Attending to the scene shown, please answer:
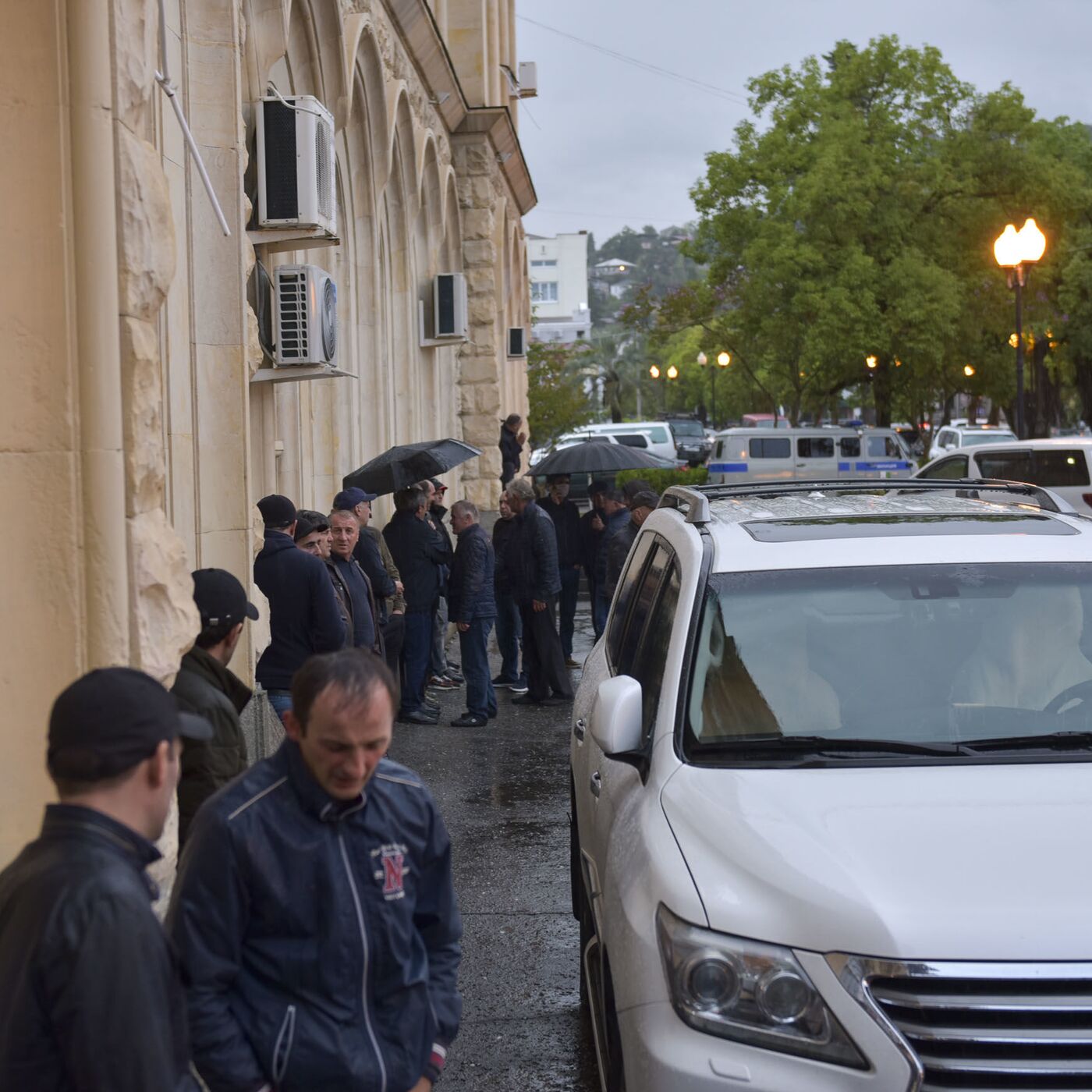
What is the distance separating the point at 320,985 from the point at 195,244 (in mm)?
6344

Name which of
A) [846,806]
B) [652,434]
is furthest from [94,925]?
[652,434]

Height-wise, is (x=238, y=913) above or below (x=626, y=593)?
below

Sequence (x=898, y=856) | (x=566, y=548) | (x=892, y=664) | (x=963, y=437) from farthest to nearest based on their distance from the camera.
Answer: (x=963, y=437) → (x=566, y=548) → (x=892, y=664) → (x=898, y=856)

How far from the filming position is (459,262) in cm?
2239

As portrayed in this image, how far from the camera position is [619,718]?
164 inches

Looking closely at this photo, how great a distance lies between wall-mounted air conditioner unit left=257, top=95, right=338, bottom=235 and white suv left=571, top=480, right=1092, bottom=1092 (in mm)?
4459

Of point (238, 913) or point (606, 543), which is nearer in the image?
point (238, 913)

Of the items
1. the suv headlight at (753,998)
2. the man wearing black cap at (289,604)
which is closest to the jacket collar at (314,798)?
the suv headlight at (753,998)

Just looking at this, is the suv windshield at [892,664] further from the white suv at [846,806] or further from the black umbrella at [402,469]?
the black umbrella at [402,469]

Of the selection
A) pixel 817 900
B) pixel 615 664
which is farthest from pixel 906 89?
pixel 817 900

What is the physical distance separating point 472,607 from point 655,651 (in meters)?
7.17

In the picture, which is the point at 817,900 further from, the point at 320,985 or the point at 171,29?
the point at 171,29

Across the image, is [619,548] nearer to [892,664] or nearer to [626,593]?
[626,593]

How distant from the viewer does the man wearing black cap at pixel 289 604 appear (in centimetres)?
745
